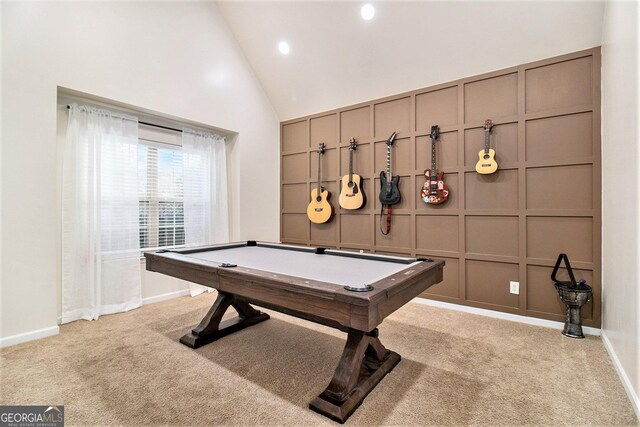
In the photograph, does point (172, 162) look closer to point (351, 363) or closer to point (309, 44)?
point (309, 44)

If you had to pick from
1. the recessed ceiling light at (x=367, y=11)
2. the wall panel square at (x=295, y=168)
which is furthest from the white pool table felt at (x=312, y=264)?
the recessed ceiling light at (x=367, y=11)

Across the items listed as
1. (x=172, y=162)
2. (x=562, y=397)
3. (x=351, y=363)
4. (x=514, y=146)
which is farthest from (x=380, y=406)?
(x=172, y=162)

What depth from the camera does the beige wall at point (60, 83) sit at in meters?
2.38

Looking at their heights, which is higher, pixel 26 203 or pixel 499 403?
pixel 26 203

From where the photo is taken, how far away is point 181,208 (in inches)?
149

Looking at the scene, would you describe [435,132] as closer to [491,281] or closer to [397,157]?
[397,157]

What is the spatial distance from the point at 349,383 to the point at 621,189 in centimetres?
213

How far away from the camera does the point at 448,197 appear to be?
3.34 meters

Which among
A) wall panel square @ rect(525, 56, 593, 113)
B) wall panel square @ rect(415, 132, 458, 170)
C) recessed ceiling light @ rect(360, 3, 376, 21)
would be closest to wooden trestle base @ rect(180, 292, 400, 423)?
wall panel square @ rect(415, 132, 458, 170)

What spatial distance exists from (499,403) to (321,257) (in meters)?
1.47

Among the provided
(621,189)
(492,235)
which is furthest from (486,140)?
(621,189)

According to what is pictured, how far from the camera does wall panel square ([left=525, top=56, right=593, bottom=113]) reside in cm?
268

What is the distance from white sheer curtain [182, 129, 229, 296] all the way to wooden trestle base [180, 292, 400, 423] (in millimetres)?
1516

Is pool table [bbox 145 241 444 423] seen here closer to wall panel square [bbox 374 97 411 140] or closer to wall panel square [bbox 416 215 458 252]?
wall panel square [bbox 416 215 458 252]
